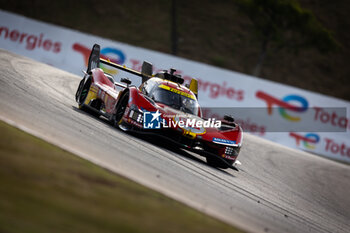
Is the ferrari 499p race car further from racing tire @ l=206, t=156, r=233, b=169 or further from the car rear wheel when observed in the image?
the car rear wheel

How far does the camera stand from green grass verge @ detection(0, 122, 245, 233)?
154 inches

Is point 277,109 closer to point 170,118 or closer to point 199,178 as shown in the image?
point 170,118

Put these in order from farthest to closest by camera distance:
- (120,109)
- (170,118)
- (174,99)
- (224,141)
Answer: (174,99) → (120,109) → (224,141) → (170,118)

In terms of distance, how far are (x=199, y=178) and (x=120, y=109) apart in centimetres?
300

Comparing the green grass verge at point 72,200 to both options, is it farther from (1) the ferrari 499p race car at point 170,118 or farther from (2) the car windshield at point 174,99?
(2) the car windshield at point 174,99

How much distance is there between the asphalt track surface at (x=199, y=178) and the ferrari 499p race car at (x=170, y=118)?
27 centimetres

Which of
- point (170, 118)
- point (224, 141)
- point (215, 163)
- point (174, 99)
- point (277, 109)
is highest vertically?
point (277, 109)

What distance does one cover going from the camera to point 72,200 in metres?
4.44

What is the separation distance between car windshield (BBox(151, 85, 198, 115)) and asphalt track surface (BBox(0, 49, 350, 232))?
78cm

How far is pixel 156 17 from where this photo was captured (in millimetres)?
39625

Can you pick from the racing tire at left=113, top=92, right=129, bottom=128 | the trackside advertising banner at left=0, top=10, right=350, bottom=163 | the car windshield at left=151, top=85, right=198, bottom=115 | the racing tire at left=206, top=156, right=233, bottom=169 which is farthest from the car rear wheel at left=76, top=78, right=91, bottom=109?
the trackside advertising banner at left=0, top=10, right=350, bottom=163

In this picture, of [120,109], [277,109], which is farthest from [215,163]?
[277,109]

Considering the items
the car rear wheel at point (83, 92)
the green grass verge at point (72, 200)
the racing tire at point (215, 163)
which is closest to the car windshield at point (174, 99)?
the racing tire at point (215, 163)

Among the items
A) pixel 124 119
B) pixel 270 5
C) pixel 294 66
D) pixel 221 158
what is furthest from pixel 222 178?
pixel 294 66
